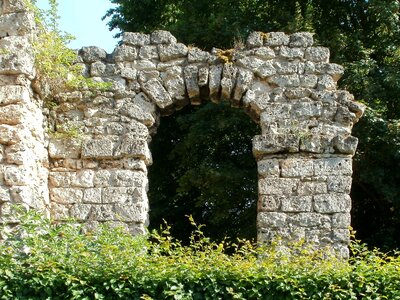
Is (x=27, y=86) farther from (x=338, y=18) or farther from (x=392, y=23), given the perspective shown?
(x=338, y=18)

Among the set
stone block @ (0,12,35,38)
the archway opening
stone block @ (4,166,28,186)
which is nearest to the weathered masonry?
stone block @ (0,12,35,38)

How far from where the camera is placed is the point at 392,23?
47.5 feet

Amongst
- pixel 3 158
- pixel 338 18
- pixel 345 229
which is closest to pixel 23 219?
pixel 3 158

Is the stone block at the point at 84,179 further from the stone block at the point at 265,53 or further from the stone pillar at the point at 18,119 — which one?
the stone block at the point at 265,53

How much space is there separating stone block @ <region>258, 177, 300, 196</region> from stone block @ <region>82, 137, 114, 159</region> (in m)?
1.92

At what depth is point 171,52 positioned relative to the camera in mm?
10039

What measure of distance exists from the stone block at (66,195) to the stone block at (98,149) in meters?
0.46

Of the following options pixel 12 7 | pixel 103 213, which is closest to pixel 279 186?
pixel 103 213

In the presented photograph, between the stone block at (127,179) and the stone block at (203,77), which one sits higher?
the stone block at (203,77)

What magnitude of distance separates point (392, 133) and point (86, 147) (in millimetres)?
5944

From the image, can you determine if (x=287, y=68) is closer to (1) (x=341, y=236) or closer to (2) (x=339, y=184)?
(2) (x=339, y=184)

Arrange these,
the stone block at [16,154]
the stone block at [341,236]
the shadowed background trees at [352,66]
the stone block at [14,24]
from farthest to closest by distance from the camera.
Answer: the shadowed background trees at [352,66] < the stone block at [341,236] < the stone block at [14,24] < the stone block at [16,154]

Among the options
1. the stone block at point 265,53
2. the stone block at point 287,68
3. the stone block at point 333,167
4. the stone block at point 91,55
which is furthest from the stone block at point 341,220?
the stone block at point 91,55

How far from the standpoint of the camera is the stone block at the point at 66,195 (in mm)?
9609
